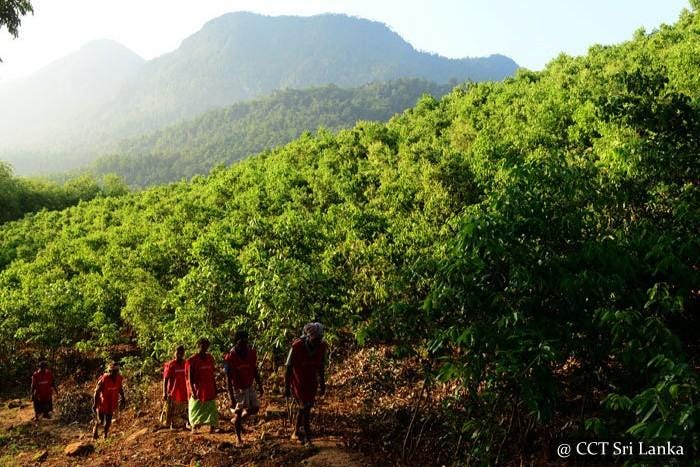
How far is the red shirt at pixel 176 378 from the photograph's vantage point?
9133 mm

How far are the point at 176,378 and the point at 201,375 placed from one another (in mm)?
1264

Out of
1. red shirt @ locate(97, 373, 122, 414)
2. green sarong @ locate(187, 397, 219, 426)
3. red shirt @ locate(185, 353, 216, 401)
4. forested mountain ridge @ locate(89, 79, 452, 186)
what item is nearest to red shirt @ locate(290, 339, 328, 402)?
red shirt @ locate(185, 353, 216, 401)

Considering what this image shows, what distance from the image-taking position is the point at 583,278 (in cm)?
427

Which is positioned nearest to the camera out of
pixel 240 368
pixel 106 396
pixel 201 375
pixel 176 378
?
pixel 240 368

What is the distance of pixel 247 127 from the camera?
5709 inches

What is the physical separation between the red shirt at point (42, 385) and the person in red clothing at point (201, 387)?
5652 millimetres

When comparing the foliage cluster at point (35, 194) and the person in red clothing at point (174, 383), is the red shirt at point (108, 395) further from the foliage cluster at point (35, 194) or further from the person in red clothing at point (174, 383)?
the foliage cluster at point (35, 194)

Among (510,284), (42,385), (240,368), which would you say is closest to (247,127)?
(42,385)

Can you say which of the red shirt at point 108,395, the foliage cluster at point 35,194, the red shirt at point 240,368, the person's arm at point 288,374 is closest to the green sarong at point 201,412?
the red shirt at point 240,368

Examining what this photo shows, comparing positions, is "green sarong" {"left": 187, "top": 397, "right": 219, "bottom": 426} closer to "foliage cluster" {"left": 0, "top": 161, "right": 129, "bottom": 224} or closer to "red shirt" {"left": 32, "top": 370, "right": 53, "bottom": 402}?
"red shirt" {"left": 32, "top": 370, "right": 53, "bottom": 402}

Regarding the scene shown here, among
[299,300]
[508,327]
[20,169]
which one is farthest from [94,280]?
[20,169]

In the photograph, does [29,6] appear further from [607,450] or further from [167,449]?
[607,450]

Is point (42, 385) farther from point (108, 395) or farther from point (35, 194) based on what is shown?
point (35, 194)

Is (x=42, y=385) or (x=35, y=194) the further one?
(x=35, y=194)
